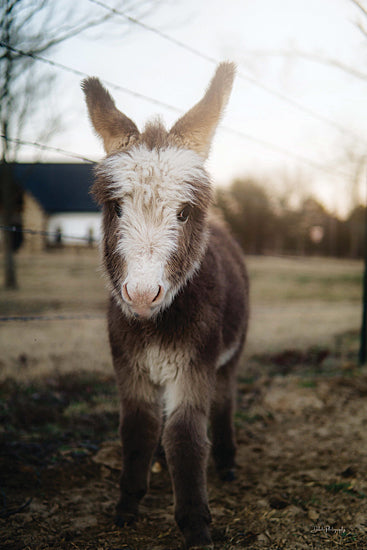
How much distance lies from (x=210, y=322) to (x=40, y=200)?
105 feet

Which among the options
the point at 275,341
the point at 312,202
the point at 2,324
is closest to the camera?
the point at 2,324

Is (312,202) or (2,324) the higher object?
(312,202)

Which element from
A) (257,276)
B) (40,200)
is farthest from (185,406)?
(40,200)

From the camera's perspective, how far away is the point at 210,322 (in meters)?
2.78

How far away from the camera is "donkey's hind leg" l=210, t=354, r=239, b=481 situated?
3549 mm

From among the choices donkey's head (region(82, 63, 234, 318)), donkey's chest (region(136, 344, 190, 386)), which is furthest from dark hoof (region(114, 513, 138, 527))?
donkey's head (region(82, 63, 234, 318))

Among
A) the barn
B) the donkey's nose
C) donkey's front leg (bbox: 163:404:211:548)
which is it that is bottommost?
donkey's front leg (bbox: 163:404:211:548)

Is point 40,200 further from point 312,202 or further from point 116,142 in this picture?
point 116,142

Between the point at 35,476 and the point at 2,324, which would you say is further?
the point at 2,324

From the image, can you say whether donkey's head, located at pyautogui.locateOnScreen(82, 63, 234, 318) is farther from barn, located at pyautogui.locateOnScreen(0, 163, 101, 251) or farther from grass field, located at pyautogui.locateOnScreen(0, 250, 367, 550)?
barn, located at pyautogui.locateOnScreen(0, 163, 101, 251)

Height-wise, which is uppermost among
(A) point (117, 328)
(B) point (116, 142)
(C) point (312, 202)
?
(C) point (312, 202)

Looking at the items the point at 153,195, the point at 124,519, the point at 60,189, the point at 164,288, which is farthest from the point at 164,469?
the point at 60,189

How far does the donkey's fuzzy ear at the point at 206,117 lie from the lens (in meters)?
2.55

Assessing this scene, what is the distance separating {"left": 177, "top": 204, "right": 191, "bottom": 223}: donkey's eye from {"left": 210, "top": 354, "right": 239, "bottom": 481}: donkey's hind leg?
177 centimetres
